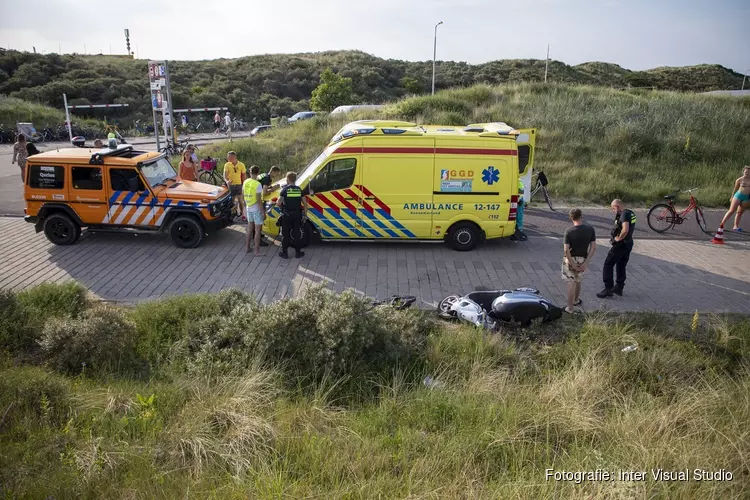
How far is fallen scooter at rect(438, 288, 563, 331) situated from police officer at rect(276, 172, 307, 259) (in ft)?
12.1

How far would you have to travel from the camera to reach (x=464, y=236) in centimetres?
1086

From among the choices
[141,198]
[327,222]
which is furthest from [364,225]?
Answer: [141,198]

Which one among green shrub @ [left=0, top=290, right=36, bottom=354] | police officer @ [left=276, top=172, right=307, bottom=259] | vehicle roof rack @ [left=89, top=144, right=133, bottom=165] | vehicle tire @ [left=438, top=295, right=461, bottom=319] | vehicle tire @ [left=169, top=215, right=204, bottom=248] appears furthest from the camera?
vehicle tire @ [left=169, top=215, right=204, bottom=248]

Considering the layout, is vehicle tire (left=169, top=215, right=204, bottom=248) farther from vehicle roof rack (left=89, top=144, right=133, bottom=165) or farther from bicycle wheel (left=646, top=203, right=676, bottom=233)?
bicycle wheel (left=646, top=203, right=676, bottom=233)

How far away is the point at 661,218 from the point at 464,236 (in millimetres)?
5427

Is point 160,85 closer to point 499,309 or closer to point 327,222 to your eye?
point 327,222

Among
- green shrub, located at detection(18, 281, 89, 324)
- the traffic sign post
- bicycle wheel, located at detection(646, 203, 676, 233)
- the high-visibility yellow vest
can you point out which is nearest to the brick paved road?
green shrub, located at detection(18, 281, 89, 324)

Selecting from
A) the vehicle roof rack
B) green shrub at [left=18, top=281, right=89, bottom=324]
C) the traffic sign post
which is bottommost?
green shrub at [left=18, top=281, right=89, bottom=324]

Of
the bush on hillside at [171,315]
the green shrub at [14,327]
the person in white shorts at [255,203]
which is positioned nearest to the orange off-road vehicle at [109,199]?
the person in white shorts at [255,203]

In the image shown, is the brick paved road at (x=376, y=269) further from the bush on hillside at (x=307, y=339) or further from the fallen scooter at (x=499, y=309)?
the bush on hillside at (x=307, y=339)

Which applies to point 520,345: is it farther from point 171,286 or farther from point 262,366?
point 171,286

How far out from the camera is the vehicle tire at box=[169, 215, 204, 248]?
10.8 metres

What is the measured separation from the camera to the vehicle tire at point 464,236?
10.8m

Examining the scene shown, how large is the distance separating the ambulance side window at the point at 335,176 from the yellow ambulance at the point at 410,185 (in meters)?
0.02
